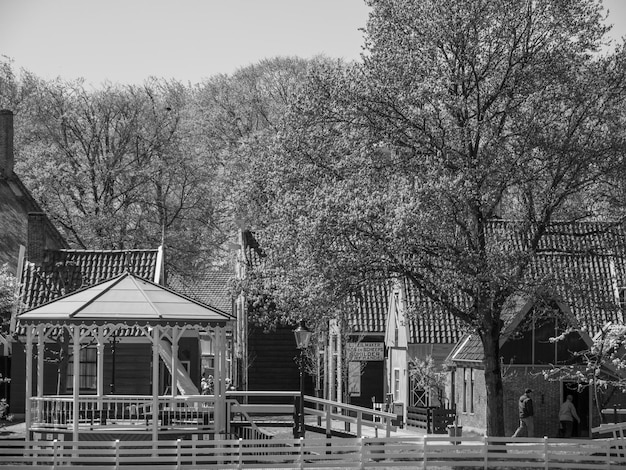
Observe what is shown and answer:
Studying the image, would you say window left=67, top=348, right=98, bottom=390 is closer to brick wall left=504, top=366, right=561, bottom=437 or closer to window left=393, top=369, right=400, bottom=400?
window left=393, top=369, right=400, bottom=400

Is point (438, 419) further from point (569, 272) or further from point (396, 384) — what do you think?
point (569, 272)

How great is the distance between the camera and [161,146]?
6347 cm

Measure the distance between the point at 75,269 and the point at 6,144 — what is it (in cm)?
713

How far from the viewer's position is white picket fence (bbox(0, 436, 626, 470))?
27.8 metres

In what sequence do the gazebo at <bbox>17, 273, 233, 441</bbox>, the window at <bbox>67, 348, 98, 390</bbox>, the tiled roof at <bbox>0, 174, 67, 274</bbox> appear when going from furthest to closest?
1. the tiled roof at <bbox>0, 174, 67, 274</bbox>
2. the window at <bbox>67, 348, 98, 390</bbox>
3. the gazebo at <bbox>17, 273, 233, 441</bbox>

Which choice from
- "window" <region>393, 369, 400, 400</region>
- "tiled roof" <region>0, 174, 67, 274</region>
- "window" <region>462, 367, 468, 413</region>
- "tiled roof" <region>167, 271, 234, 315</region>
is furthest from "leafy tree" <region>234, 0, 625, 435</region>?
"tiled roof" <region>167, 271, 234, 315</region>

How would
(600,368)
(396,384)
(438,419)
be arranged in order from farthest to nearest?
1. (396,384)
2. (438,419)
3. (600,368)

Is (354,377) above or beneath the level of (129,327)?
beneath

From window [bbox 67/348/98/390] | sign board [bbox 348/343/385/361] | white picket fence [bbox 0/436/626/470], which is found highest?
sign board [bbox 348/343/385/361]

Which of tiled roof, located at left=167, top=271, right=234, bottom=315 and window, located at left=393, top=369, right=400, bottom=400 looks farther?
tiled roof, located at left=167, top=271, right=234, bottom=315

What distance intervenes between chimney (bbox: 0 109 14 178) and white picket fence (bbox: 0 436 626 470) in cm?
2169

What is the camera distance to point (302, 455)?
28031mm

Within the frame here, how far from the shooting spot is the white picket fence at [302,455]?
27.8 meters

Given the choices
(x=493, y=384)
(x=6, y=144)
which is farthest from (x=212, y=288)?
(x=493, y=384)
